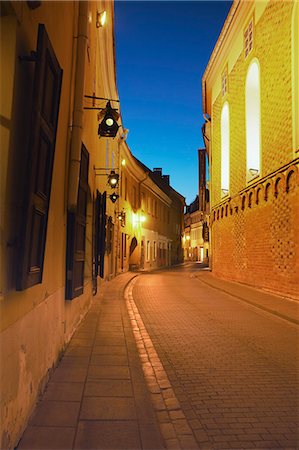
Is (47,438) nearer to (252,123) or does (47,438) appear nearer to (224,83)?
(252,123)

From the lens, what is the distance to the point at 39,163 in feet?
11.6

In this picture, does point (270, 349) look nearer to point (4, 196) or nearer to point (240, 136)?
point (4, 196)

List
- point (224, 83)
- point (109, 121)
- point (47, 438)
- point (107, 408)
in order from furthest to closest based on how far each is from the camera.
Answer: point (224, 83) < point (109, 121) < point (107, 408) < point (47, 438)

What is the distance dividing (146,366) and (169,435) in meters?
2.17

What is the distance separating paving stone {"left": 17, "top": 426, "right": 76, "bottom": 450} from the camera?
316 cm

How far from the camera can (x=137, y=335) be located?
770 cm

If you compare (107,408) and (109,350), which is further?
(109,350)

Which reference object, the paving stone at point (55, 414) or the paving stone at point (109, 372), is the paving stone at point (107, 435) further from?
the paving stone at point (109, 372)

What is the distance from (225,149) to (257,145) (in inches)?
193

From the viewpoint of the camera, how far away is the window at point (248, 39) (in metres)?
16.0

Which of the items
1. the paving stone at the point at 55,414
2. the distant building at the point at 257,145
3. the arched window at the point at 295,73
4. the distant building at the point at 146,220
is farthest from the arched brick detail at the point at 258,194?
the paving stone at the point at 55,414

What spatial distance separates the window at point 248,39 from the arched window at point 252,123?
2.71 feet

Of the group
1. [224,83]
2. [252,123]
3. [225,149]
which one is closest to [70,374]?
[252,123]

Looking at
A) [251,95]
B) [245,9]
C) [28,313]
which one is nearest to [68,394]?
[28,313]
